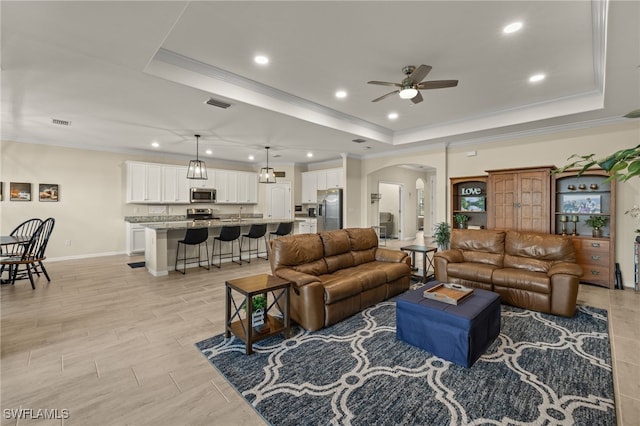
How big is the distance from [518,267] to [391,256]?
1.73 m

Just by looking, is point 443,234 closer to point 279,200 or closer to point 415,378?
point 415,378

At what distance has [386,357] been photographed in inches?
102

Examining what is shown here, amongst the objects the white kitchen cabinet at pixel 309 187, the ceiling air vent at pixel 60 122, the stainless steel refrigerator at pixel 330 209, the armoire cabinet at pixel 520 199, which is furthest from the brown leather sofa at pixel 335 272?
the white kitchen cabinet at pixel 309 187

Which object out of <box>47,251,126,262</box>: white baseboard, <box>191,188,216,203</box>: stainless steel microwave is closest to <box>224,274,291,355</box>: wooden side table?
<box>47,251,126,262</box>: white baseboard

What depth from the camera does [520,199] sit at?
17.0 ft

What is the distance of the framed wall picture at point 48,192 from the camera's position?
20.8 feet

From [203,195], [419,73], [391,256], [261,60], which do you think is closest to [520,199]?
[391,256]

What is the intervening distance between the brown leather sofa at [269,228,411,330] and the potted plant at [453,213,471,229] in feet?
7.80

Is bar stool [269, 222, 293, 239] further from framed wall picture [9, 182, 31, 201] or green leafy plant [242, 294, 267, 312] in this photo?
framed wall picture [9, 182, 31, 201]

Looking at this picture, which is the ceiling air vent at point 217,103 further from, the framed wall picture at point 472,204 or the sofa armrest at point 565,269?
the framed wall picture at point 472,204

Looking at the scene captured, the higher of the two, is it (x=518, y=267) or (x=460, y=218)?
(x=460, y=218)

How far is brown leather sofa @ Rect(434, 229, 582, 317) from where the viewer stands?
11.2 feet

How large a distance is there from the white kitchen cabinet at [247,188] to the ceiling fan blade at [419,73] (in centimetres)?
703

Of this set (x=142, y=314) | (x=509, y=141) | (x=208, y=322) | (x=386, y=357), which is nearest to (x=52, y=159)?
(x=142, y=314)
